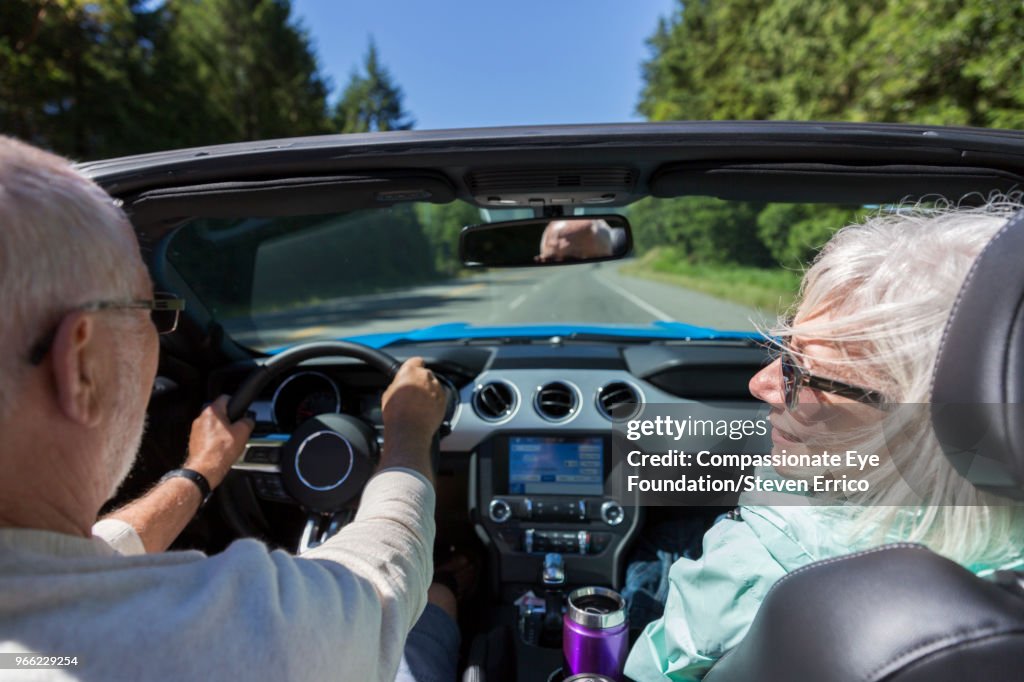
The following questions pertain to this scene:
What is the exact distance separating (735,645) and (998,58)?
12.6m

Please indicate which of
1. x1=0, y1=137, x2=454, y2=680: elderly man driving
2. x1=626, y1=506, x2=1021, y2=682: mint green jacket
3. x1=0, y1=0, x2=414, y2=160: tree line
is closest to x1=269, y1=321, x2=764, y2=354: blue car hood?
x1=626, y1=506, x2=1021, y2=682: mint green jacket

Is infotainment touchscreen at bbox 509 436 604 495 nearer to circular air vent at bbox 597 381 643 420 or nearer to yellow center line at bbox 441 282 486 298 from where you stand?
circular air vent at bbox 597 381 643 420

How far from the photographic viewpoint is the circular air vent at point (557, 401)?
291 centimetres

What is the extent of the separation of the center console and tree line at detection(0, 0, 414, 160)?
9.76m

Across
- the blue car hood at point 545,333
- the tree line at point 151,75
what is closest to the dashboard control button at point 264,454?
the blue car hood at point 545,333

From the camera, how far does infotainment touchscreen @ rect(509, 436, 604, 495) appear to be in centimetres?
289

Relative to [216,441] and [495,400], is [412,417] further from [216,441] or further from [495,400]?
[495,400]

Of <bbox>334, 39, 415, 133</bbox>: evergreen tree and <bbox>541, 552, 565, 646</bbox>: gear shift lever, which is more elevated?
<bbox>334, 39, 415, 133</bbox>: evergreen tree

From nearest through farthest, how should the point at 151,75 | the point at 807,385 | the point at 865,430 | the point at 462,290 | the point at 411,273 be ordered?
1. the point at 865,430
2. the point at 807,385
3. the point at 462,290
4. the point at 411,273
5. the point at 151,75

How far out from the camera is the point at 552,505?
2.90 meters

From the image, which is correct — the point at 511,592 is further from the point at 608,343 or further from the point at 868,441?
the point at 868,441

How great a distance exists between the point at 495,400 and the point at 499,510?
49 cm

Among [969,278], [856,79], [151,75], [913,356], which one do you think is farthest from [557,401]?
[151,75]

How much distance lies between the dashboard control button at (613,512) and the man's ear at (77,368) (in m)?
2.20
